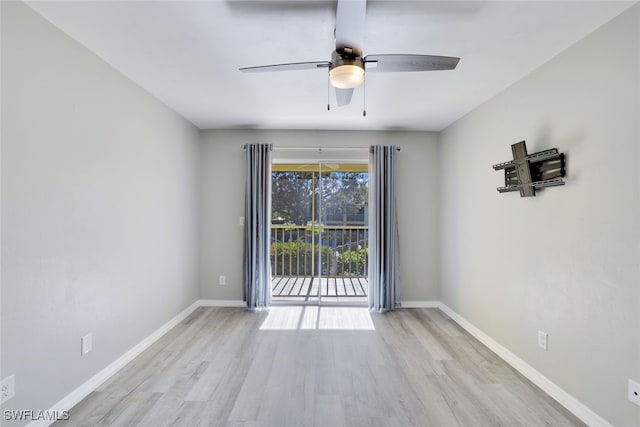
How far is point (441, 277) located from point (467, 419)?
2.40m

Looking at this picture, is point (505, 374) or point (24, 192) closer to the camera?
point (24, 192)

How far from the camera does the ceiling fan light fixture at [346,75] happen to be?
1667 millimetres

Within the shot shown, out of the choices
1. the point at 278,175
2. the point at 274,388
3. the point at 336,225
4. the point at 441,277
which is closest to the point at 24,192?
the point at 274,388

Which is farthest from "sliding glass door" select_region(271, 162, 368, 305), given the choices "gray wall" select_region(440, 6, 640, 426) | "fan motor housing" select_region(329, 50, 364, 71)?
"fan motor housing" select_region(329, 50, 364, 71)

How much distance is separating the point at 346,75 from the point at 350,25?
9.5 inches

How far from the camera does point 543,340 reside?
2318 mm

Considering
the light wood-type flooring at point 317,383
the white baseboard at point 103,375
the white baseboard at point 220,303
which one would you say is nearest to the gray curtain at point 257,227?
the white baseboard at point 220,303

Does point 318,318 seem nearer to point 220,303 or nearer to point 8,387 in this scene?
point 220,303

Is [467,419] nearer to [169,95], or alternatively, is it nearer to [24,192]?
[24,192]

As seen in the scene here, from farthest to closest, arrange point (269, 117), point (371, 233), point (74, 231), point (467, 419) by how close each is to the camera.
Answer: point (371, 233)
point (269, 117)
point (74, 231)
point (467, 419)

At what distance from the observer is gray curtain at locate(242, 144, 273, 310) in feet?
13.4

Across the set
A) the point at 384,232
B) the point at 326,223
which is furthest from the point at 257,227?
the point at 384,232

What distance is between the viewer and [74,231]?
2070 mm

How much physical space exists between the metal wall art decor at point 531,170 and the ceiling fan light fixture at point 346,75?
151 centimetres
